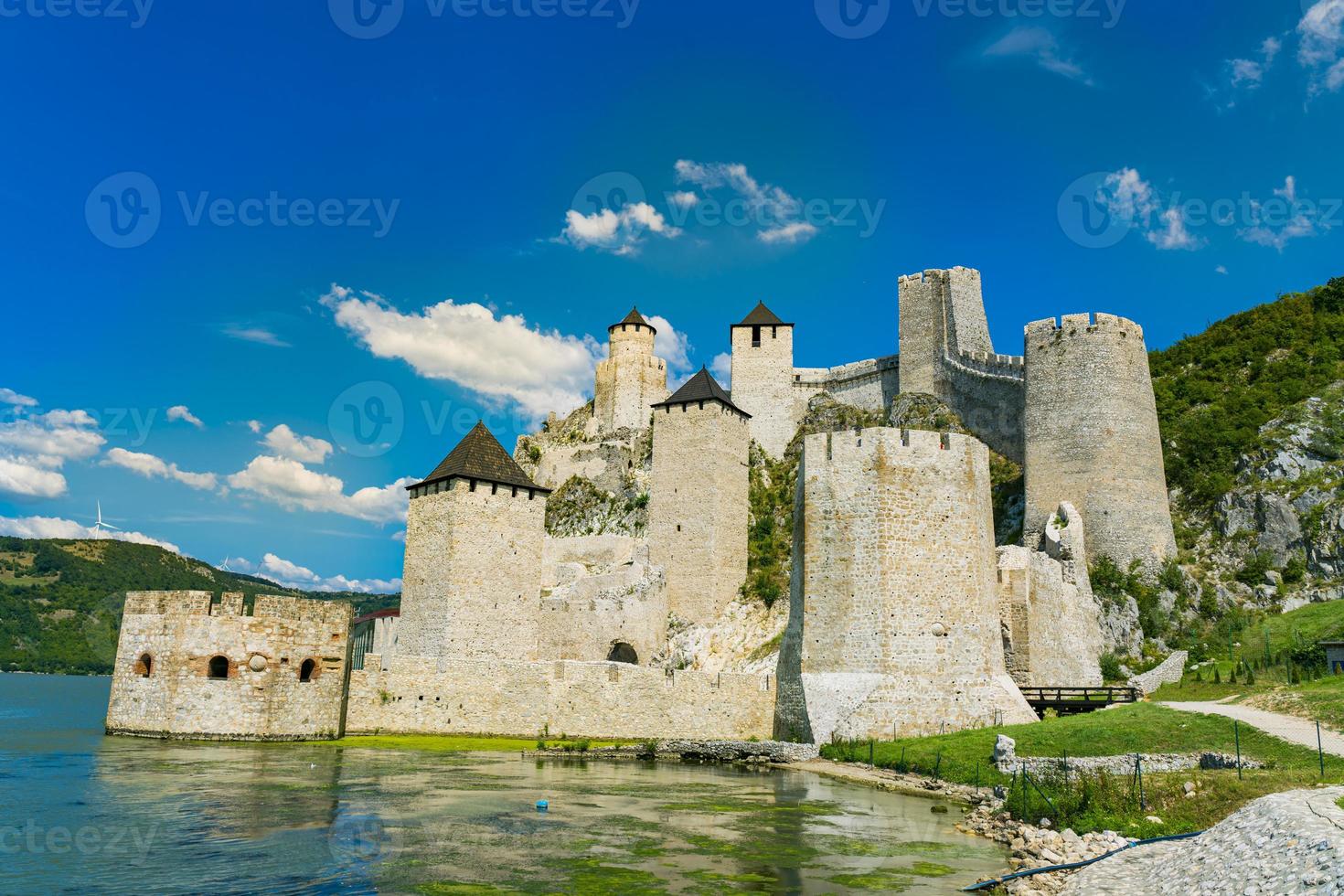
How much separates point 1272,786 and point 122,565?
12926 centimetres

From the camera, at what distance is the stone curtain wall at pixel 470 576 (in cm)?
2894

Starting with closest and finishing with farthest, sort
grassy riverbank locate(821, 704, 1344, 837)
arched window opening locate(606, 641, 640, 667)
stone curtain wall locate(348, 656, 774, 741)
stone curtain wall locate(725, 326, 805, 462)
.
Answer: grassy riverbank locate(821, 704, 1344, 837) → stone curtain wall locate(348, 656, 774, 741) → arched window opening locate(606, 641, 640, 667) → stone curtain wall locate(725, 326, 805, 462)

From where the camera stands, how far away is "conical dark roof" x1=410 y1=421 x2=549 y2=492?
30.0 metres

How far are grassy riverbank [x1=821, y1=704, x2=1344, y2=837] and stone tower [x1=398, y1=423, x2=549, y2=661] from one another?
12.8 meters

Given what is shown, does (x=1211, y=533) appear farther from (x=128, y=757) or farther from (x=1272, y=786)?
(x=128, y=757)

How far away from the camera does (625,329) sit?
179 ft

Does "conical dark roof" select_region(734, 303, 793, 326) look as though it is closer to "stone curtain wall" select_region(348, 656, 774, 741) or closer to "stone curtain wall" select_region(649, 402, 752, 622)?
"stone curtain wall" select_region(649, 402, 752, 622)

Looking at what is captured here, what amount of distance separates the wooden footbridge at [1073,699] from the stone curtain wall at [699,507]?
610 inches

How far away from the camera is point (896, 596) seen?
69.2ft

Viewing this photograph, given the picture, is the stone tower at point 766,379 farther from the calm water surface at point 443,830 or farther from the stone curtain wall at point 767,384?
the calm water surface at point 443,830

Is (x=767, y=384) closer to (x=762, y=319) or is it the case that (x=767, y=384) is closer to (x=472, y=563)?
(x=762, y=319)

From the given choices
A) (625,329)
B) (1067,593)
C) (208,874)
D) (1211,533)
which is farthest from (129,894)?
(625,329)

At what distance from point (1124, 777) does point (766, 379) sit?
36227 millimetres

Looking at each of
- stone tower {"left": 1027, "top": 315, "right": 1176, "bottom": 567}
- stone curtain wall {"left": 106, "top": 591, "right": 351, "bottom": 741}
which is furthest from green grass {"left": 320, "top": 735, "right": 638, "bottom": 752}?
stone tower {"left": 1027, "top": 315, "right": 1176, "bottom": 567}
